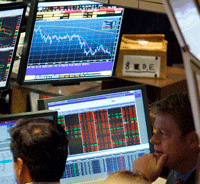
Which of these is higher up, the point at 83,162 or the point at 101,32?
the point at 101,32

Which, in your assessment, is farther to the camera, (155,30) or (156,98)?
(155,30)

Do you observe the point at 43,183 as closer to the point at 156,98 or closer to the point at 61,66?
the point at 61,66

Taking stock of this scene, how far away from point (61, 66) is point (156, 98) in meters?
0.82

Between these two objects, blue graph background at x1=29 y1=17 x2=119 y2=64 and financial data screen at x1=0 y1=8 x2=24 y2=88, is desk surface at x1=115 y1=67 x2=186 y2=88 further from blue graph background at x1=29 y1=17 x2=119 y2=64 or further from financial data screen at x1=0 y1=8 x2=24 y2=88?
financial data screen at x1=0 y1=8 x2=24 y2=88

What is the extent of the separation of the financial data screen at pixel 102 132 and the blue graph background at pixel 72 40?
0.24 metres

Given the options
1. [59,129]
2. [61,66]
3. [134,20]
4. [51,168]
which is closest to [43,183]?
[51,168]

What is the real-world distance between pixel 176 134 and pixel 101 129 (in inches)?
15.0

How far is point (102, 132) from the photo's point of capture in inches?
76.0

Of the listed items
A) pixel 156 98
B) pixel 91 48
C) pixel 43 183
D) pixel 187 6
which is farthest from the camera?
pixel 156 98

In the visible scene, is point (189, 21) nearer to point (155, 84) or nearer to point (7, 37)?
point (7, 37)

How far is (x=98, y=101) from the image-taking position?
1.91m

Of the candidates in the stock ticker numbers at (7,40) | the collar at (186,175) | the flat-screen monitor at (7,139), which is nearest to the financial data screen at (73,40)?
the stock ticker numbers at (7,40)

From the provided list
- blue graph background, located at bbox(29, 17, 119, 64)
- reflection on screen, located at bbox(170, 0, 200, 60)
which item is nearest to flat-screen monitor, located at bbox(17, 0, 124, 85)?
blue graph background, located at bbox(29, 17, 119, 64)

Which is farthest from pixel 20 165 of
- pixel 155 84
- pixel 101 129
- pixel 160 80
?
pixel 160 80
